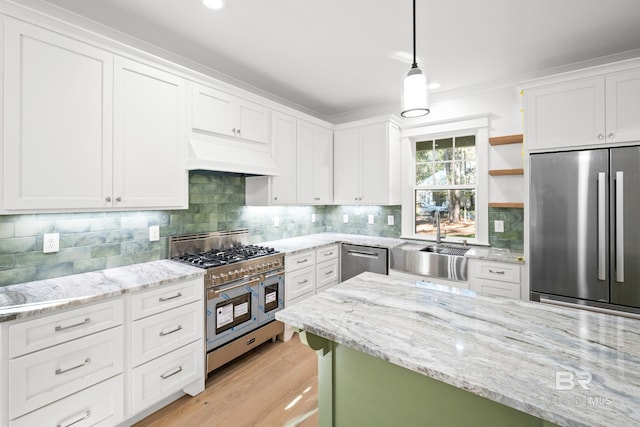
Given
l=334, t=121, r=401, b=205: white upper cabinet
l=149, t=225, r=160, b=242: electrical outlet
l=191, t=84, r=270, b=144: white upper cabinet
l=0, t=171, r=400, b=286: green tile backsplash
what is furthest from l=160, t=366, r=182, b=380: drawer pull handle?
l=334, t=121, r=401, b=205: white upper cabinet

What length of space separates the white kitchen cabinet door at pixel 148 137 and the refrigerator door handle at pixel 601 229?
333 cm

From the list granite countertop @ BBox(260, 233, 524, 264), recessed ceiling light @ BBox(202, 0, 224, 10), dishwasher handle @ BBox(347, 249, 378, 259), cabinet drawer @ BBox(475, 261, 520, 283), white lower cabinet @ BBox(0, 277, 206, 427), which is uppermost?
recessed ceiling light @ BBox(202, 0, 224, 10)

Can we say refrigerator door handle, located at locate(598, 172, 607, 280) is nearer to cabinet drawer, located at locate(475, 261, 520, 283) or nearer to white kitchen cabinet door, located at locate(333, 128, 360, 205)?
cabinet drawer, located at locate(475, 261, 520, 283)

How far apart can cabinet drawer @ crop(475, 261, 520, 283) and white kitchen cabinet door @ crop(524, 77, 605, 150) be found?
43.3 inches

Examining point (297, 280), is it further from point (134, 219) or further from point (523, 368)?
point (523, 368)

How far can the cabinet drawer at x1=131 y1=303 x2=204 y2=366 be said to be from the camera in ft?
6.16

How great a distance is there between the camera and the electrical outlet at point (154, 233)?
2508 mm

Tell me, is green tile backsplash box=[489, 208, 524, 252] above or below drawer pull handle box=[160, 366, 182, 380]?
above

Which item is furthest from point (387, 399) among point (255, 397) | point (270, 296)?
point (270, 296)

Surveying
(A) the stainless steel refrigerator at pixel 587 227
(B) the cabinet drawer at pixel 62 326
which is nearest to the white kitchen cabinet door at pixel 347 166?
(A) the stainless steel refrigerator at pixel 587 227

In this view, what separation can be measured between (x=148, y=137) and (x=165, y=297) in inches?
46.1

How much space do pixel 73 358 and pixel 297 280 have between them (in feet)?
6.31

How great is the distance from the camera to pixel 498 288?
2789 mm

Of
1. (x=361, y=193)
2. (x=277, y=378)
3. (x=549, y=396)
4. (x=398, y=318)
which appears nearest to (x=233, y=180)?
(x=361, y=193)
